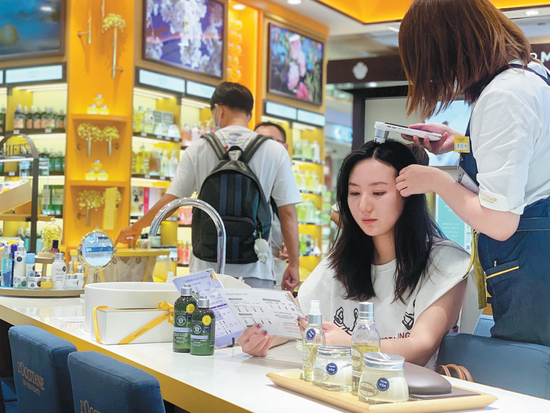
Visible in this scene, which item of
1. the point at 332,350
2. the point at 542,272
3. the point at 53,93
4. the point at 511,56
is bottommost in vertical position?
the point at 332,350

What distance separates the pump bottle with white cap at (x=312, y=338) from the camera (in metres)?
1.31

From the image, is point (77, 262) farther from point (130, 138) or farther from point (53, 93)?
point (53, 93)

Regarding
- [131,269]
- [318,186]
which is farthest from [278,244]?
[318,186]

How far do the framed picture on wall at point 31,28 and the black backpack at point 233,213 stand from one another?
136 inches

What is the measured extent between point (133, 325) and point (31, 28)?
16.6 ft

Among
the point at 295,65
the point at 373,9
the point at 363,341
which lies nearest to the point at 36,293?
the point at 363,341

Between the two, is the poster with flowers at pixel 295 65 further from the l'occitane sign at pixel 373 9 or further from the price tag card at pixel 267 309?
the price tag card at pixel 267 309

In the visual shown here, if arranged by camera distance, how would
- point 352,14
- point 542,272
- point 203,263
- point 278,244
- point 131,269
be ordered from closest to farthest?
point 542,272, point 131,269, point 203,263, point 278,244, point 352,14

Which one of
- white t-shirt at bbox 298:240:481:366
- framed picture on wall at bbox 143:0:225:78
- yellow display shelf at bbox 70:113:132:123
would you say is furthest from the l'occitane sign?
white t-shirt at bbox 298:240:481:366

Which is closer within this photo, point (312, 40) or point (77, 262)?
point (77, 262)

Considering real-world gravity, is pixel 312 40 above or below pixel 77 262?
above

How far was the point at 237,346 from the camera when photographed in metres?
1.75

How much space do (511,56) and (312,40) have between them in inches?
281

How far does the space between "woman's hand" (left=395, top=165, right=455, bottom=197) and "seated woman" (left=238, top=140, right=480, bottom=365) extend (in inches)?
7.3
